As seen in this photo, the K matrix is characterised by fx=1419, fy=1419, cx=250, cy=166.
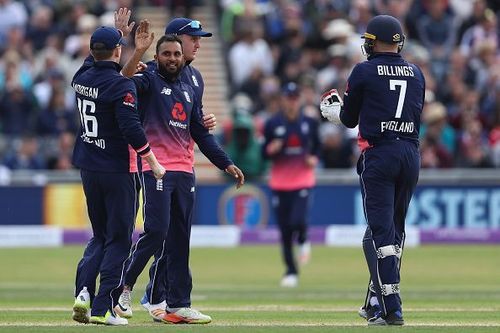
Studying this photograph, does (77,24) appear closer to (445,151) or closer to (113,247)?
(445,151)

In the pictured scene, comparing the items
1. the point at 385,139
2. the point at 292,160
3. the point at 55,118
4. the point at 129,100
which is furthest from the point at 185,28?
the point at 55,118

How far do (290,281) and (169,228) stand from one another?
243 inches

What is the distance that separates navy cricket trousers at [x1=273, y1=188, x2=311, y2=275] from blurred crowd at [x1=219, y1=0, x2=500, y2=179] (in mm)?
5536

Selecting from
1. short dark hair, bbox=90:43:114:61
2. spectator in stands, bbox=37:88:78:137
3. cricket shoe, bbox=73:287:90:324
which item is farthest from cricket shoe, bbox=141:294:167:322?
spectator in stands, bbox=37:88:78:137

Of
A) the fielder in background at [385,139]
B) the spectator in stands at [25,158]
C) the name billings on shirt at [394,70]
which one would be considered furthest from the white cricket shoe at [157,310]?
the spectator in stands at [25,158]

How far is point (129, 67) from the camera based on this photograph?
12453mm

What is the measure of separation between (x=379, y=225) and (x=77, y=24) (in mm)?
18038

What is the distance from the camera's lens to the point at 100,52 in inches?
480

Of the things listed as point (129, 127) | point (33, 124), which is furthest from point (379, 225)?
point (33, 124)

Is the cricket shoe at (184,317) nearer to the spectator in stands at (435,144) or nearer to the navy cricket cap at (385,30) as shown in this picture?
the navy cricket cap at (385,30)

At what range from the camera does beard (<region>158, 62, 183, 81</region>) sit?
12789 millimetres

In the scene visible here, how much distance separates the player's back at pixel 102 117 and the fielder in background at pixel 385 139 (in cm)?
196

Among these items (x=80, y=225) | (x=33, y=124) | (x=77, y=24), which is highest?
(x=77, y=24)

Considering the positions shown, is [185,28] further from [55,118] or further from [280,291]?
[55,118]
